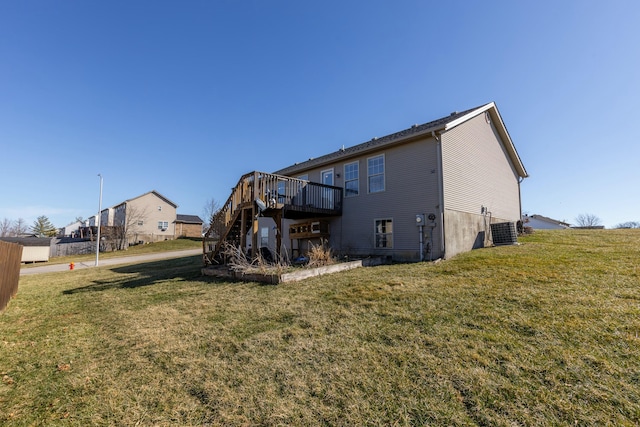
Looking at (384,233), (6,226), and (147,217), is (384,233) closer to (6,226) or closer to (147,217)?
(147,217)

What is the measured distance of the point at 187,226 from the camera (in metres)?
43.1

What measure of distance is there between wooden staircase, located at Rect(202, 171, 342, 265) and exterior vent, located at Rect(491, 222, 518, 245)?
275 inches

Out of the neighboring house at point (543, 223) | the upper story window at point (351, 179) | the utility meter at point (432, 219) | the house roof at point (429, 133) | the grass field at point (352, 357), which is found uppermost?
the house roof at point (429, 133)

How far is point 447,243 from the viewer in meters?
10.0

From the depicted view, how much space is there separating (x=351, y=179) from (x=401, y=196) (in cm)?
281

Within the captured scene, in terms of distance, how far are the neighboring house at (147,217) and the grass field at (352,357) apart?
→ 3498 cm

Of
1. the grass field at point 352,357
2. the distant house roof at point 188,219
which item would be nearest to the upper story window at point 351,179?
the grass field at point 352,357

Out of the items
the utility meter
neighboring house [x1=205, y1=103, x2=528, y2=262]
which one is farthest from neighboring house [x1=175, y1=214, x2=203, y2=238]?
the utility meter

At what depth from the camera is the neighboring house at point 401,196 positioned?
10266 millimetres

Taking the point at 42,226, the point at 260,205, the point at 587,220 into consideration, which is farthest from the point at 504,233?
the point at 42,226

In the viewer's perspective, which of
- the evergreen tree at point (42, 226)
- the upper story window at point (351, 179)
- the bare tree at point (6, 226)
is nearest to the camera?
the upper story window at point (351, 179)

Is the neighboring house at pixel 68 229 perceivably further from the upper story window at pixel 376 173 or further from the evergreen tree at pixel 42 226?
the upper story window at pixel 376 173

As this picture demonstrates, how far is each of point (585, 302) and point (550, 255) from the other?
4797mm

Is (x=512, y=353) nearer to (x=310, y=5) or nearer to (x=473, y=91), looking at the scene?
(x=310, y=5)
